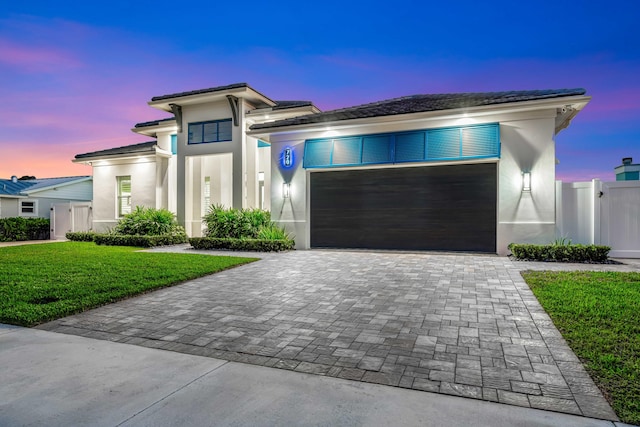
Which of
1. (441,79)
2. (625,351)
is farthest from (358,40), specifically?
(625,351)

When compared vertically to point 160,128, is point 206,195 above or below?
below

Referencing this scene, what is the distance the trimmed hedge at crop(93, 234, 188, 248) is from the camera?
48.0ft

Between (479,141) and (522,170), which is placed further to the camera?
(479,141)

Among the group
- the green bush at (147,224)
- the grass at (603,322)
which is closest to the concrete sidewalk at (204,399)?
the grass at (603,322)

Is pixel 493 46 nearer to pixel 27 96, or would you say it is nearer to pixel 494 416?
pixel 494 416

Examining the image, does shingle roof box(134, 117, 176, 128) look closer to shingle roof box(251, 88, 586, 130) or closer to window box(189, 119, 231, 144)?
window box(189, 119, 231, 144)

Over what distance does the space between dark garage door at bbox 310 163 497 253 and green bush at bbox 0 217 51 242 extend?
18075 millimetres

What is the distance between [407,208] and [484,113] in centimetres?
382

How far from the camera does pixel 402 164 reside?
12078mm

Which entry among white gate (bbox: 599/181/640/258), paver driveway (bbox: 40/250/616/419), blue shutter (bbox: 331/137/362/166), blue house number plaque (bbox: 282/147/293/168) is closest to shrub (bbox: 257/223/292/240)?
blue house number plaque (bbox: 282/147/293/168)

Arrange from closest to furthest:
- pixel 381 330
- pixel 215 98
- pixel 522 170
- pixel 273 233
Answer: pixel 381 330 → pixel 522 170 → pixel 273 233 → pixel 215 98

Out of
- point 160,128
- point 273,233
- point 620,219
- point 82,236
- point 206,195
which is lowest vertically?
point 82,236

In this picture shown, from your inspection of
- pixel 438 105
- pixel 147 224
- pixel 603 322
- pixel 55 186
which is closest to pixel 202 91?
pixel 147 224

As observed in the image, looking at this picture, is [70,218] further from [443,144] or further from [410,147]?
[443,144]
